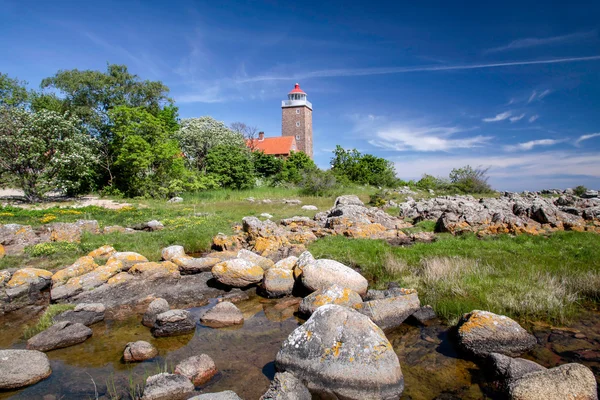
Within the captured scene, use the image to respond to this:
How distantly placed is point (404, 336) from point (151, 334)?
510cm

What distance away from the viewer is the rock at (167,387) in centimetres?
494

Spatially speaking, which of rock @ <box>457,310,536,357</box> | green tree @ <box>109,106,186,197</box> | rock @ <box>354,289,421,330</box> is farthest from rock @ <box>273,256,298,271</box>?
green tree @ <box>109,106,186,197</box>

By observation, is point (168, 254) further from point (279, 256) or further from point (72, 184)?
point (72, 184)

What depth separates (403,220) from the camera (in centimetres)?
2061

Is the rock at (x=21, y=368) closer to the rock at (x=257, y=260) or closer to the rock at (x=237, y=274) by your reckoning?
the rock at (x=237, y=274)

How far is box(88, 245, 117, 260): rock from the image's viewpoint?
11.4 meters

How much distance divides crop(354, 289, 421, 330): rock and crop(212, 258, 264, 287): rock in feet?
11.0

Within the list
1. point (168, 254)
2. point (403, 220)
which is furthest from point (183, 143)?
point (168, 254)

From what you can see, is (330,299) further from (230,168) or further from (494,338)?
(230,168)

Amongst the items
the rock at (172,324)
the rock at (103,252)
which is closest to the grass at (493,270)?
the rock at (172,324)

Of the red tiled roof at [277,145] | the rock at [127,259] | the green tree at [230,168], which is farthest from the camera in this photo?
the red tiled roof at [277,145]

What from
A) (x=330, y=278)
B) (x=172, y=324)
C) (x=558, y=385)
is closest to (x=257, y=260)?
(x=330, y=278)

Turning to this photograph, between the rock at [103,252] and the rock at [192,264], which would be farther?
the rock at [103,252]

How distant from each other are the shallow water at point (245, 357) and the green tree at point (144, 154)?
85.0 feet
